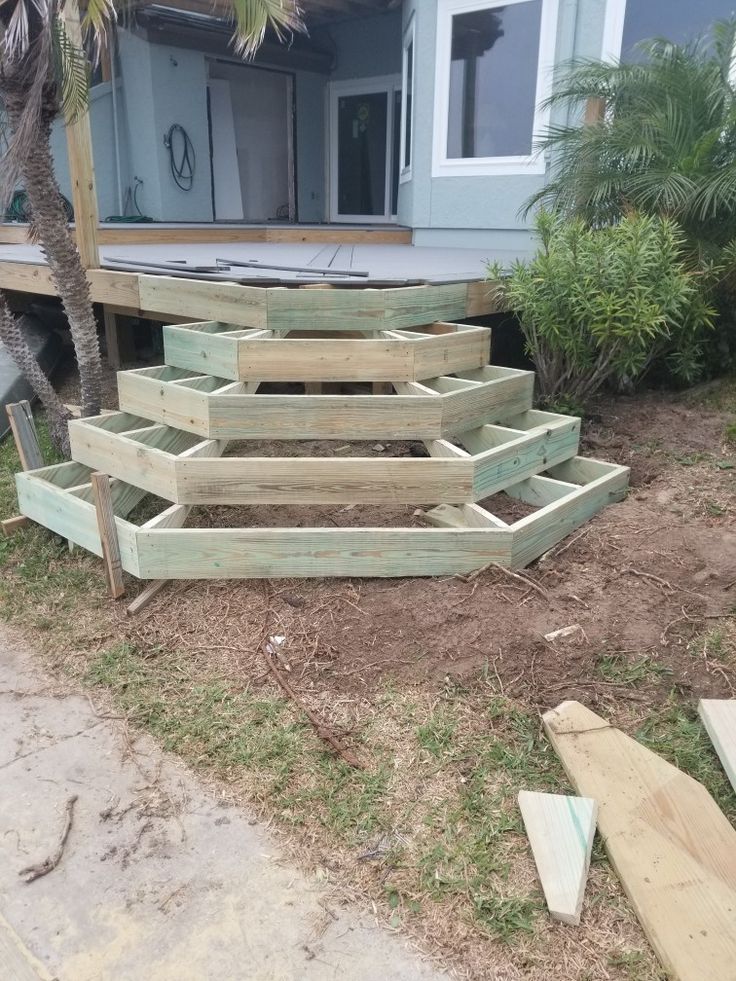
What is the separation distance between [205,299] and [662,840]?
13.4 feet

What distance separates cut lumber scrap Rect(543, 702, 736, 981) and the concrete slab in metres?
0.64

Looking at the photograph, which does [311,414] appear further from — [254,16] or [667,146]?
[667,146]

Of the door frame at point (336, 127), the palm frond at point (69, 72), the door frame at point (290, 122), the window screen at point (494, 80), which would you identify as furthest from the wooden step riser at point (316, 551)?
the door frame at point (290, 122)

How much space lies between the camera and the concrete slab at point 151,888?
82.5 inches

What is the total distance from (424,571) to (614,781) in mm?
1416

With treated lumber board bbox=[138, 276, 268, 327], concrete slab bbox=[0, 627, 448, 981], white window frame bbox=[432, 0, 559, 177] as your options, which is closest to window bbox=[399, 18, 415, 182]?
white window frame bbox=[432, 0, 559, 177]

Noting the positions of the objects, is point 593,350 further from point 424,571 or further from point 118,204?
point 118,204

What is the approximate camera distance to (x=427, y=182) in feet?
30.2

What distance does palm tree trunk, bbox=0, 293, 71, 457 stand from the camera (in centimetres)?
507

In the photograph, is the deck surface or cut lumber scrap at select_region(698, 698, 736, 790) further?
the deck surface

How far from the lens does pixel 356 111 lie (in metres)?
12.6

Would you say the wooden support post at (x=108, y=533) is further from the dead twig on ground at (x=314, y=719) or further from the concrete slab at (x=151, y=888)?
the concrete slab at (x=151, y=888)

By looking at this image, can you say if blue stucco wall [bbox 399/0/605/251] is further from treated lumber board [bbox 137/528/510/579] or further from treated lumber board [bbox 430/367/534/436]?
treated lumber board [bbox 137/528/510/579]

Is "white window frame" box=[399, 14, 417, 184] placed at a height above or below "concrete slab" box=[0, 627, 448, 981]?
above
